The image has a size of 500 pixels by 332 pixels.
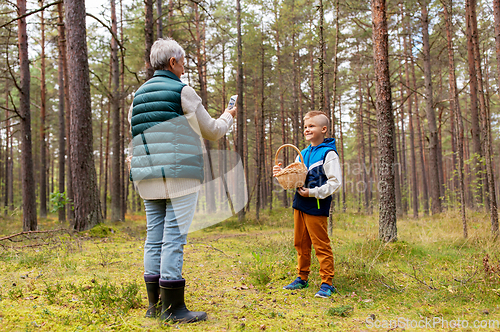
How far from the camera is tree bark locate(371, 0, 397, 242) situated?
5.02 metres

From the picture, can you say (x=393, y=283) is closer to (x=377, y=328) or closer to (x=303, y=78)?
(x=377, y=328)

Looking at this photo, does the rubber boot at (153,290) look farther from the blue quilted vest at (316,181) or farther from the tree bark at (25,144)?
the tree bark at (25,144)

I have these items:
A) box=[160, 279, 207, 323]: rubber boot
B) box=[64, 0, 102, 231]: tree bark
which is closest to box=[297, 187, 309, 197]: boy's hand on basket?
box=[160, 279, 207, 323]: rubber boot

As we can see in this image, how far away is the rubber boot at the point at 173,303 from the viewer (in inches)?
88.9

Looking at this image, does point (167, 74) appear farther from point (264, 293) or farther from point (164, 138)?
point (264, 293)

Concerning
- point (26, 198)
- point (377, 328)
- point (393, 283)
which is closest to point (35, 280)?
point (377, 328)

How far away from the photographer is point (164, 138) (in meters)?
2.31

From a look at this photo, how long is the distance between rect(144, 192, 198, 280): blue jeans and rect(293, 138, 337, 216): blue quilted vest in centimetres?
125

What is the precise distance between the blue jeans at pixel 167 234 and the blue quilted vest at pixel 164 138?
25cm

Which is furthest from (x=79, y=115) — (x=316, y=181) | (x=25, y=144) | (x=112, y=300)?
(x=316, y=181)

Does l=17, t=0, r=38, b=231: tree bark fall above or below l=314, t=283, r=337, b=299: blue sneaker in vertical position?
above

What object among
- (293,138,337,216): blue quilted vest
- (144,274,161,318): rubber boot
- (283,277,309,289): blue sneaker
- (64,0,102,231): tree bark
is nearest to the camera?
(144,274,161,318): rubber boot

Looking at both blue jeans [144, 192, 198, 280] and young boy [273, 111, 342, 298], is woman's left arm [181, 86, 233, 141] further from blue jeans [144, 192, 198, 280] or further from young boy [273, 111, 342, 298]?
young boy [273, 111, 342, 298]

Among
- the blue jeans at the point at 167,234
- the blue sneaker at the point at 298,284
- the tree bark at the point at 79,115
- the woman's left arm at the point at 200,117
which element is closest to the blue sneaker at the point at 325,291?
the blue sneaker at the point at 298,284
